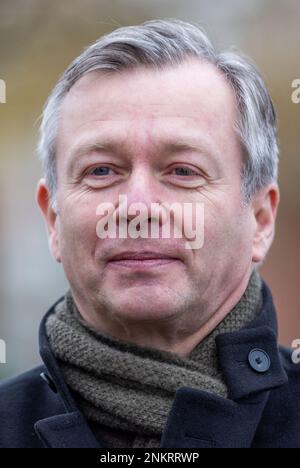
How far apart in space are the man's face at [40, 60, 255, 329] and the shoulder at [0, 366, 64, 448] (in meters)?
0.36

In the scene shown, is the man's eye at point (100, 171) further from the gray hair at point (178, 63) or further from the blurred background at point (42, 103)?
the blurred background at point (42, 103)

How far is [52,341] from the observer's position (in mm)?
2598

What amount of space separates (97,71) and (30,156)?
3.68m

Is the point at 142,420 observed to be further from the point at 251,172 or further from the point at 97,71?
the point at 97,71

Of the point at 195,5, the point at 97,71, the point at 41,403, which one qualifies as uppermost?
the point at 195,5

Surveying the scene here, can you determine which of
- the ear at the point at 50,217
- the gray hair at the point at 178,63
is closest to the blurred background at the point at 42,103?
the gray hair at the point at 178,63

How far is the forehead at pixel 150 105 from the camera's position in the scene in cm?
245

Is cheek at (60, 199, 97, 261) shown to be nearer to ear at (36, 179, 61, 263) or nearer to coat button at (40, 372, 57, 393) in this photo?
ear at (36, 179, 61, 263)

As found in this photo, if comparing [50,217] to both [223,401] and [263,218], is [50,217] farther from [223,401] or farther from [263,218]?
[223,401]

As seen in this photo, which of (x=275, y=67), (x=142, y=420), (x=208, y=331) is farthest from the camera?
(x=275, y=67)

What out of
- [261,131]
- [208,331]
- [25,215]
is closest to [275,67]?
[25,215]

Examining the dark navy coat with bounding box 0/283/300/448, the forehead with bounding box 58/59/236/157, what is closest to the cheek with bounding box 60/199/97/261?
the forehead with bounding box 58/59/236/157

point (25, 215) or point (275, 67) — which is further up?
point (275, 67)

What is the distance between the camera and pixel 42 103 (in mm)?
5926
